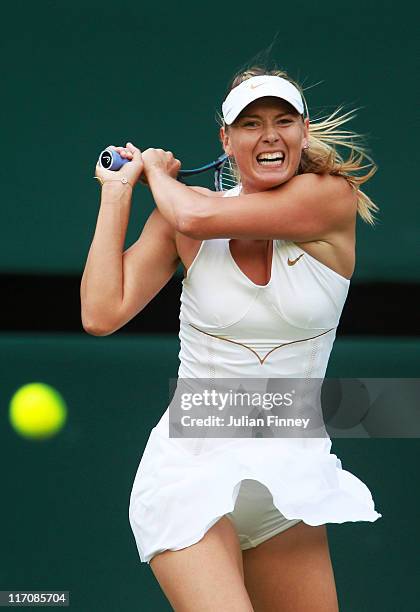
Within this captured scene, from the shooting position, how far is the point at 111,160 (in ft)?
8.41

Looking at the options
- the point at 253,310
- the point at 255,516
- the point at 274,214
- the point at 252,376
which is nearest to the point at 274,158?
the point at 274,214

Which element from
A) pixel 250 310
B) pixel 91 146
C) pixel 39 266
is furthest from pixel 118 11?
pixel 250 310

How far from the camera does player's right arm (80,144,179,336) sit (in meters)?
2.45

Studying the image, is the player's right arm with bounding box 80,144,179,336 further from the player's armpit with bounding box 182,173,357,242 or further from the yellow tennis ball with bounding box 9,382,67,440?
the yellow tennis ball with bounding box 9,382,67,440

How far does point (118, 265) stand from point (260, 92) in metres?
0.44

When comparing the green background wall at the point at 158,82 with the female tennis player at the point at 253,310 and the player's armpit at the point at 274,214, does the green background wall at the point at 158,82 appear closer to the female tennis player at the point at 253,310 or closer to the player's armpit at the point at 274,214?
the female tennis player at the point at 253,310

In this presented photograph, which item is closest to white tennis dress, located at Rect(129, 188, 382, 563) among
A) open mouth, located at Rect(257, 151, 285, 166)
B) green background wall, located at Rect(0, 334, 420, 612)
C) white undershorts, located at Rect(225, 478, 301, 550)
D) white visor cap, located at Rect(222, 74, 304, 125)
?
white undershorts, located at Rect(225, 478, 301, 550)

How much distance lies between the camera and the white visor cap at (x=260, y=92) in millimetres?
2367

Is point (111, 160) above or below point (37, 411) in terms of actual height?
above

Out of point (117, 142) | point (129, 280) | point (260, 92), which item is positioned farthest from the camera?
point (117, 142)

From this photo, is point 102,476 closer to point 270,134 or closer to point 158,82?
point 158,82

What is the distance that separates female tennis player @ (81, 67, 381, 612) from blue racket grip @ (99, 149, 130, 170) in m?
0.04

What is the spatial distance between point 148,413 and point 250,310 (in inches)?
50.1

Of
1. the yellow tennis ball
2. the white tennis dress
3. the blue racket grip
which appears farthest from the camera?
the yellow tennis ball
